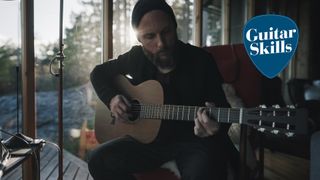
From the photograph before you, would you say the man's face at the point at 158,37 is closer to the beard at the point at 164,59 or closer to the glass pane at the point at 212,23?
the beard at the point at 164,59

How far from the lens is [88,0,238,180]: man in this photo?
1474 millimetres

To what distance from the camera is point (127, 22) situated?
173cm

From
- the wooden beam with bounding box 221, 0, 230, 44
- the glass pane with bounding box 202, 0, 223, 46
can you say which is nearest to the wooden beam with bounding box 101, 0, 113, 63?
the glass pane with bounding box 202, 0, 223, 46

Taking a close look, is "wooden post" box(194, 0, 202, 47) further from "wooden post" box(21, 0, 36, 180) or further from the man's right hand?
"wooden post" box(21, 0, 36, 180)

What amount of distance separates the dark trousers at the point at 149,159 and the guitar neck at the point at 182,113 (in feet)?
0.49

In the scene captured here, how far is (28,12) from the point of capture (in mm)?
1618

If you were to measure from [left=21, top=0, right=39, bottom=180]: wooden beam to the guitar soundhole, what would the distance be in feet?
1.79

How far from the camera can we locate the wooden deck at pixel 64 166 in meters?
1.75

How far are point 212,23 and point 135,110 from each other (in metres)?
1.10

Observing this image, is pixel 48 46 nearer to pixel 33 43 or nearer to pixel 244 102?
pixel 33 43

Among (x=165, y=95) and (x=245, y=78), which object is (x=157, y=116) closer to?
(x=165, y=95)

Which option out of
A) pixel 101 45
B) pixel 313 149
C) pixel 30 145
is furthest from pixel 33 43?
pixel 313 149

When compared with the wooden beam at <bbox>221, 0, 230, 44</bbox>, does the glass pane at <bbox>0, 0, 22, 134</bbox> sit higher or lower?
lower

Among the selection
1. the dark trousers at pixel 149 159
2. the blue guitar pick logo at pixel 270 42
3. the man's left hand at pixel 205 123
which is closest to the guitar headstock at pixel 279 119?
the man's left hand at pixel 205 123
